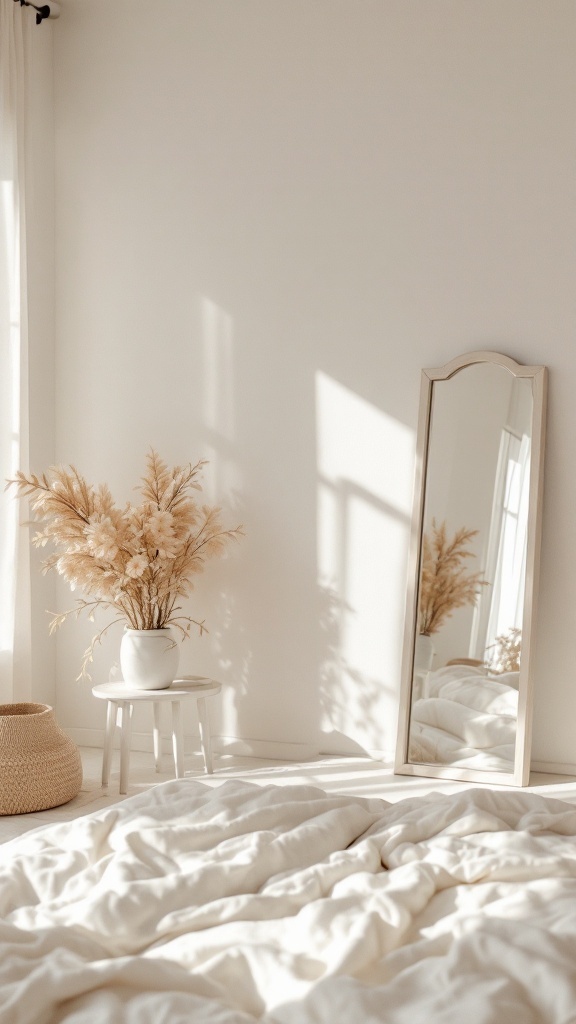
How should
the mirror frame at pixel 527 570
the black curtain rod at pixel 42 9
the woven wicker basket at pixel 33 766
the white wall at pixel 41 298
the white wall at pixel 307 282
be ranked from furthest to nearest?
the white wall at pixel 41 298
the black curtain rod at pixel 42 9
the white wall at pixel 307 282
the mirror frame at pixel 527 570
the woven wicker basket at pixel 33 766

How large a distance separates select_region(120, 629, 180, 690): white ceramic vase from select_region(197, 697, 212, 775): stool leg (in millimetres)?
199

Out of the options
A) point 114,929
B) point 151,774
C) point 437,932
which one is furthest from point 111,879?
point 151,774

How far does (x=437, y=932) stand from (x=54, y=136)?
427 cm

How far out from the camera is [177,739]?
4082 millimetres

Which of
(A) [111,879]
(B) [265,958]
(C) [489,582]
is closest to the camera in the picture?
(B) [265,958]

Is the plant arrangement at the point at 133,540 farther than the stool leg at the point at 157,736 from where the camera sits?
No

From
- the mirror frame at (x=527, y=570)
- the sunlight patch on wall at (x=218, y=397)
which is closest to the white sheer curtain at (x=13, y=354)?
the sunlight patch on wall at (x=218, y=397)

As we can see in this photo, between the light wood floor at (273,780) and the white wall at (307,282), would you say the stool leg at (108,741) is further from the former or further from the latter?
the white wall at (307,282)

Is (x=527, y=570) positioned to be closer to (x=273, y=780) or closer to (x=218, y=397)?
(x=273, y=780)

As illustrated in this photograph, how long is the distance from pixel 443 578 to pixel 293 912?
2.48 meters

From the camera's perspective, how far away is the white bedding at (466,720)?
3953mm

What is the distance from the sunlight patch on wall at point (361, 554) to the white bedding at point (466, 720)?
0.21 meters

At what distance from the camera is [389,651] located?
168 inches

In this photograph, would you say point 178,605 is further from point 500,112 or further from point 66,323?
point 500,112
